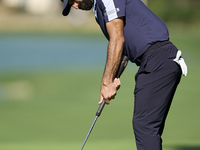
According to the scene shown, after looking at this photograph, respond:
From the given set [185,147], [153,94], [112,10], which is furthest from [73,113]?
[112,10]

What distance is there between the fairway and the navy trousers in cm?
241

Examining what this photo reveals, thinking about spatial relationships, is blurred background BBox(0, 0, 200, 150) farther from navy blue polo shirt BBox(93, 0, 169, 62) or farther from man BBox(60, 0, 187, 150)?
navy blue polo shirt BBox(93, 0, 169, 62)

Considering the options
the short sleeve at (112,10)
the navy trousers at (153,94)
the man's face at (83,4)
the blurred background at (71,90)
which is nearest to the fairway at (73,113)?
the blurred background at (71,90)

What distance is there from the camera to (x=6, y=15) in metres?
45.4

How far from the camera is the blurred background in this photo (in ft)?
28.7

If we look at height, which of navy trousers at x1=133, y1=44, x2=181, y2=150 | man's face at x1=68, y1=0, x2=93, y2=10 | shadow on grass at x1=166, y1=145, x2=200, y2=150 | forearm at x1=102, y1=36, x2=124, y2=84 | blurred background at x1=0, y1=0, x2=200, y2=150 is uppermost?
man's face at x1=68, y1=0, x2=93, y2=10

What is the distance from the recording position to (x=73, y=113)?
11.8 metres

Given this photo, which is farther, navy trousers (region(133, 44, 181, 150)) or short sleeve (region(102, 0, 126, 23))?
navy trousers (region(133, 44, 181, 150))

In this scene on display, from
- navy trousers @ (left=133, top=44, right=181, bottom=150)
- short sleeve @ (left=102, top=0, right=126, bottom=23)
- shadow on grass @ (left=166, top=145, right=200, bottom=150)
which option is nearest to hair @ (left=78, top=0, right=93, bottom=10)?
short sleeve @ (left=102, top=0, right=126, bottom=23)

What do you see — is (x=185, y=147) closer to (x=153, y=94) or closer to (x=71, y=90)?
(x=153, y=94)

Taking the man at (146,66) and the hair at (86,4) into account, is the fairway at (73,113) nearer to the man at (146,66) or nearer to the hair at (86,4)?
the man at (146,66)

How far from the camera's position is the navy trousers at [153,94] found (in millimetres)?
4422

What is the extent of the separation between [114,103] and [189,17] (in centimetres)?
2206

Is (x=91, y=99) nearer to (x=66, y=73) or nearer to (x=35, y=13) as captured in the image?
(x=66, y=73)
